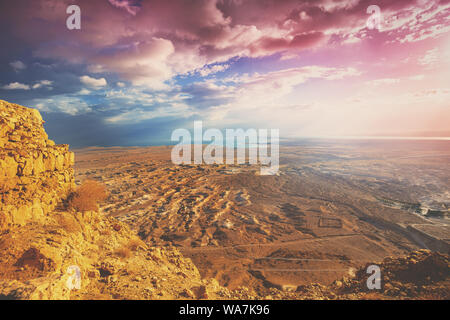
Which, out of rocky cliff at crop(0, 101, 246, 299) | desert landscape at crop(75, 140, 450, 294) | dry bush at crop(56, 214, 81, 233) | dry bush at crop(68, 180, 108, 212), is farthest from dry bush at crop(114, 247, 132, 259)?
desert landscape at crop(75, 140, 450, 294)

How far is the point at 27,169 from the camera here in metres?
4.52

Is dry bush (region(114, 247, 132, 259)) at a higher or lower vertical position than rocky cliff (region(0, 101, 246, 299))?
lower

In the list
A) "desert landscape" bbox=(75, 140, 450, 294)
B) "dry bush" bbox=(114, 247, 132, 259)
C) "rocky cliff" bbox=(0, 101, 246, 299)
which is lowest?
"desert landscape" bbox=(75, 140, 450, 294)

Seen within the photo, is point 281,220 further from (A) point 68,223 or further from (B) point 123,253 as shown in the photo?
(A) point 68,223

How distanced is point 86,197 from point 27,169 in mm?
1639

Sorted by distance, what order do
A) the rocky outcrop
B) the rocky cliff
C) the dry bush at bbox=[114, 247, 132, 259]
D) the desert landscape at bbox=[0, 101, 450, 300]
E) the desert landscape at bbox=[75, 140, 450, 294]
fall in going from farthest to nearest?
the desert landscape at bbox=[75, 140, 450, 294] < the dry bush at bbox=[114, 247, 132, 259] < the rocky outcrop < the desert landscape at bbox=[0, 101, 450, 300] < the rocky cliff

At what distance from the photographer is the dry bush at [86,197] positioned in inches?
223

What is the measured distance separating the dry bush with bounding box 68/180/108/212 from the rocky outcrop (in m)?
0.29

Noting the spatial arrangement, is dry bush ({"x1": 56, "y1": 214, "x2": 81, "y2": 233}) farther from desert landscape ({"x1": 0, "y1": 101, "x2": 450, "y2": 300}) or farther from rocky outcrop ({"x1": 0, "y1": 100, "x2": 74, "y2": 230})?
rocky outcrop ({"x1": 0, "y1": 100, "x2": 74, "y2": 230})

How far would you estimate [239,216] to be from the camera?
13812 mm

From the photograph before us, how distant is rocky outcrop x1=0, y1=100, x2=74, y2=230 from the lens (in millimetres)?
4121

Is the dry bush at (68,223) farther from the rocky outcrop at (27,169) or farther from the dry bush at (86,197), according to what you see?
the dry bush at (86,197)

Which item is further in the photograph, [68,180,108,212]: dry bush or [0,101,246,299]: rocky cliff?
[68,180,108,212]: dry bush
